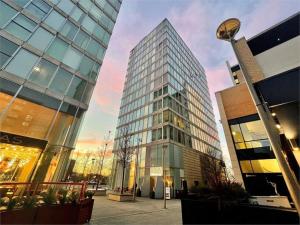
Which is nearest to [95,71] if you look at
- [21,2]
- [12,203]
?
[21,2]

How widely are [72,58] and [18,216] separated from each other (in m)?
13.2

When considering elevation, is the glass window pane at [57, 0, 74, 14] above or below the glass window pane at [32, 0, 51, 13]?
above

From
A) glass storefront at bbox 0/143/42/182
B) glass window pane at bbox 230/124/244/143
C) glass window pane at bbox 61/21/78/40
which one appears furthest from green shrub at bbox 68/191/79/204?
glass window pane at bbox 230/124/244/143

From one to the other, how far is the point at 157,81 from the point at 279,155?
3852 cm

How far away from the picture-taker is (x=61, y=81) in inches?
536

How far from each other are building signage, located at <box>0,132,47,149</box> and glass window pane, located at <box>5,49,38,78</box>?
14.9 ft

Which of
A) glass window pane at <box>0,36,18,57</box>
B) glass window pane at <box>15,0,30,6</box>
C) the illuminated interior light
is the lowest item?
the illuminated interior light

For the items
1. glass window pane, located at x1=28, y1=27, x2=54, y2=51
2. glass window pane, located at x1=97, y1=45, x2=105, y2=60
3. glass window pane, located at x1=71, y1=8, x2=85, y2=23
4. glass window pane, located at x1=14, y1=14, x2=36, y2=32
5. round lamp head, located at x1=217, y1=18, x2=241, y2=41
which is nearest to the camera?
round lamp head, located at x1=217, y1=18, x2=241, y2=41

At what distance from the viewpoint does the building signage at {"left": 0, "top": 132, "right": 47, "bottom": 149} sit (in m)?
9.64

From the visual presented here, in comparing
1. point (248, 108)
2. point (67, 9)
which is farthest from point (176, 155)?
point (67, 9)

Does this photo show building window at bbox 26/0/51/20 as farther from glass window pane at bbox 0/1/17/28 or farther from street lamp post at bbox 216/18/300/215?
street lamp post at bbox 216/18/300/215

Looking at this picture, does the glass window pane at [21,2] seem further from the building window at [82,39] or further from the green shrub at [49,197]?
the green shrub at [49,197]

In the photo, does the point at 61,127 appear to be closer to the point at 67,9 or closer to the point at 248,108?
the point at 67,9

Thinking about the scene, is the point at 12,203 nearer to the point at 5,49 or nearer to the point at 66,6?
the point at 5,49
